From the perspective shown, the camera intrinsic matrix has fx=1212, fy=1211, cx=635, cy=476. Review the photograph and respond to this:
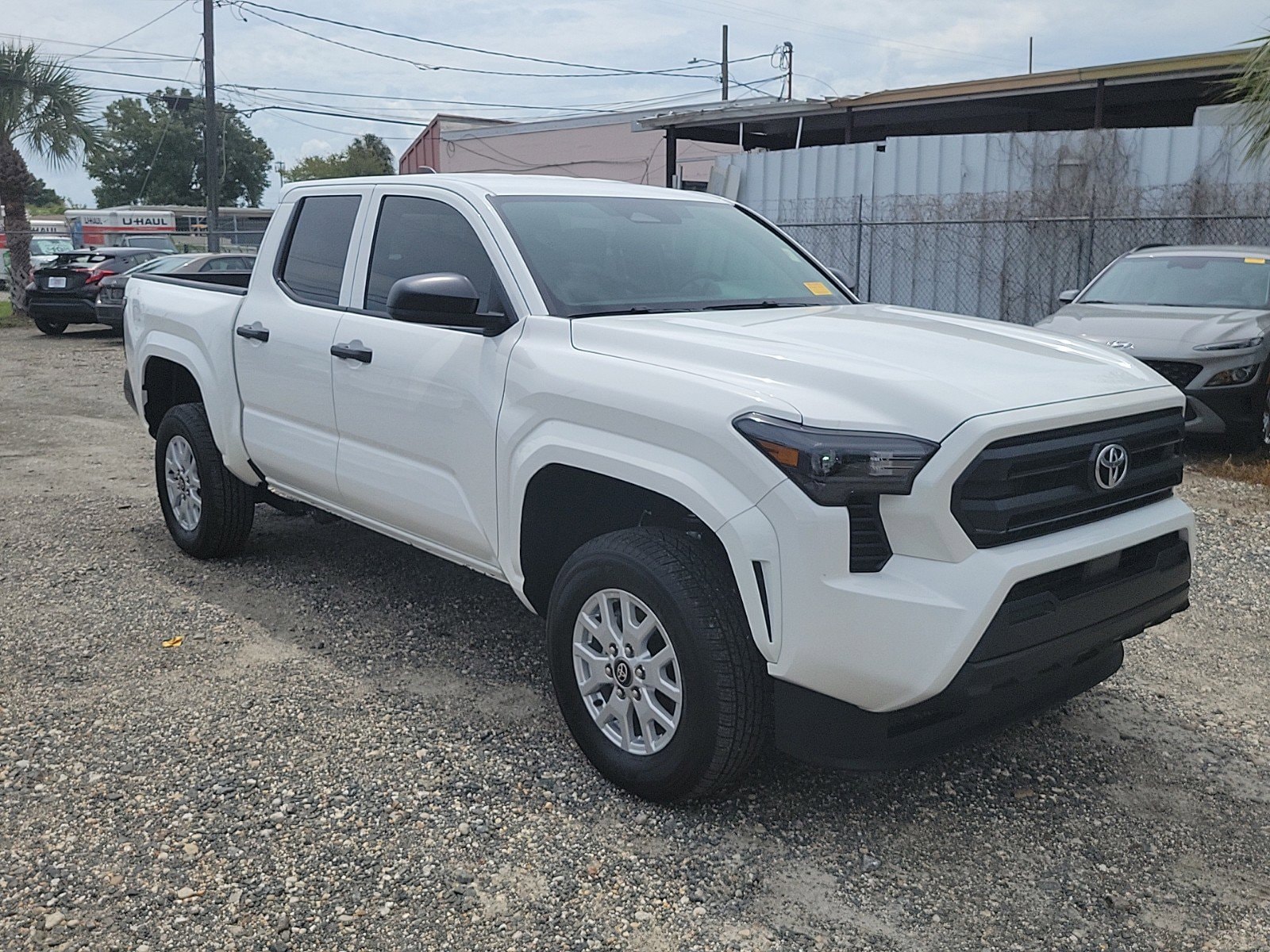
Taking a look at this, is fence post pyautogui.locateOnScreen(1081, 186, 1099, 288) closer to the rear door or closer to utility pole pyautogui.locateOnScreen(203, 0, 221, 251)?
the rear door

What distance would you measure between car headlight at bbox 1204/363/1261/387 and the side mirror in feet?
22.0

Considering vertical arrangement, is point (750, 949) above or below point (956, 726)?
below

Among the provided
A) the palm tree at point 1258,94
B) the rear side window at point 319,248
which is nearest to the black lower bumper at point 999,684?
the rear side window at point 319,248

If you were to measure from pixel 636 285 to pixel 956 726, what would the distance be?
1958mm

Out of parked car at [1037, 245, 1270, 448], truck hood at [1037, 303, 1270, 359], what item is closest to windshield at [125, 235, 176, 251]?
parked car at [1037, 245, 1270, 448]

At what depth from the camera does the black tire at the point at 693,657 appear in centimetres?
330

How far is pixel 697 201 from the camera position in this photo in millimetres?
5172

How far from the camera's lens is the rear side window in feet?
16.7

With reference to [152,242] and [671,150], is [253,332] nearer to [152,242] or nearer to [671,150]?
[671,150]

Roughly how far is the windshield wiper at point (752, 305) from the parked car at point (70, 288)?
58.2ft

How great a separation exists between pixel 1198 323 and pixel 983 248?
5.95m

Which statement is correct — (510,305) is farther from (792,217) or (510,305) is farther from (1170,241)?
(792,217)

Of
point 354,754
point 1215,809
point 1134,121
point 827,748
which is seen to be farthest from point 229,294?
point 1134,121

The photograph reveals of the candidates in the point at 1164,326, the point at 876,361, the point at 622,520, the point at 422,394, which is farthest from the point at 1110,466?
the point at 1164,326
